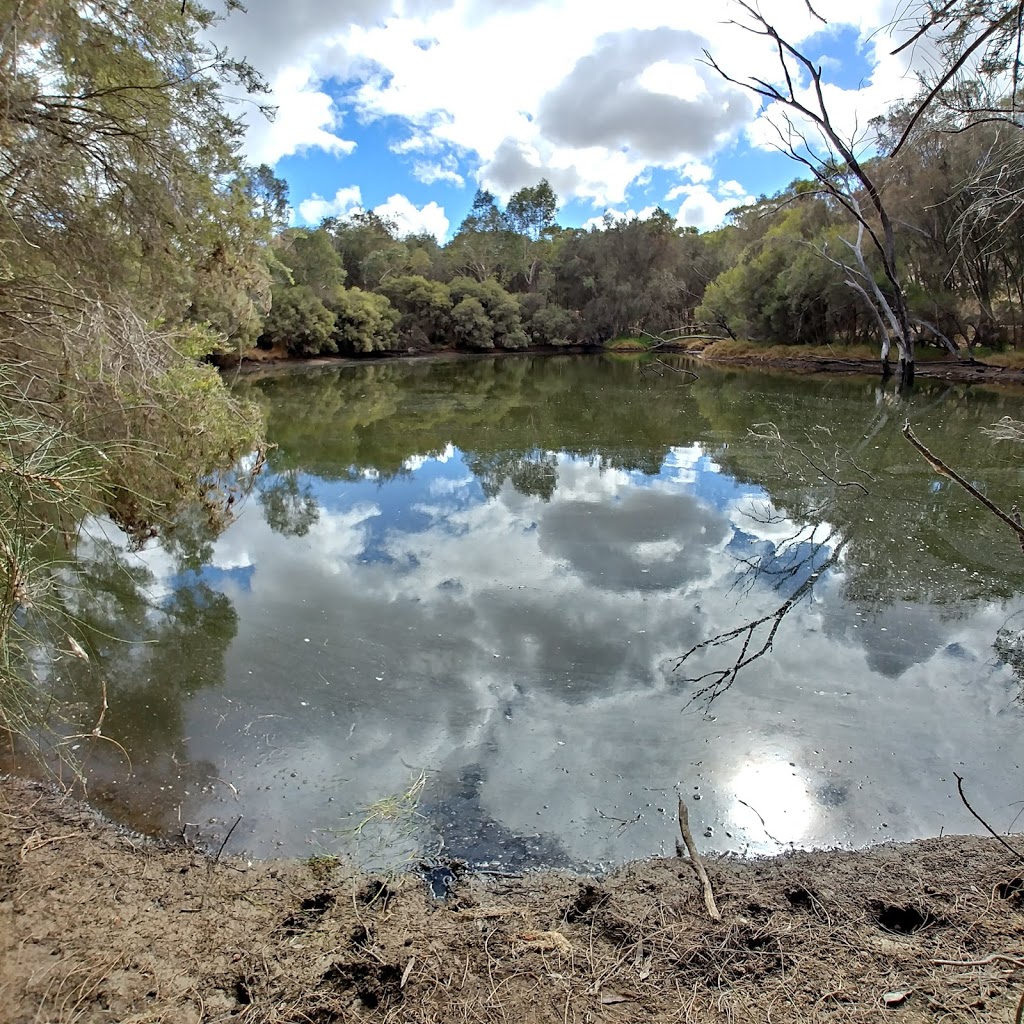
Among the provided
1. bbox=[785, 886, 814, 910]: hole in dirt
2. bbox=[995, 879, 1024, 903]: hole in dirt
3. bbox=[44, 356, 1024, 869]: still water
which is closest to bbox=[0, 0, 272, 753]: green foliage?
bbox=[44, 356, 1024, 869]: still water

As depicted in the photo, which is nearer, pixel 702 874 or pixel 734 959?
pixel 734 959

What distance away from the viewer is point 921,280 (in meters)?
23.0

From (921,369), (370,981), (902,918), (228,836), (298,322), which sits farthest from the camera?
(298,322)

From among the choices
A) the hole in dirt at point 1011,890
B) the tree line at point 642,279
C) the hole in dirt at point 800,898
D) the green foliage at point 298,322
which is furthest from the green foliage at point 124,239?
the green foliage at point 298,322

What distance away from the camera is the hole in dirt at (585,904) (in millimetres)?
2453

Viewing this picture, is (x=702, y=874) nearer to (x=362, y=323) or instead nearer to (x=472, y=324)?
(x=362, y=323)

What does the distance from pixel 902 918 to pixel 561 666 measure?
2507 mm

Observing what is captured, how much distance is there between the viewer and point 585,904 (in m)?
2.54

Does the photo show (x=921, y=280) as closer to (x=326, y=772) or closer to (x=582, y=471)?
(x=582, y=471)

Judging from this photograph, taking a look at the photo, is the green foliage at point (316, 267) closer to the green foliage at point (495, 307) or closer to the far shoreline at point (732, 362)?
the far shoreline at point (732, 362)

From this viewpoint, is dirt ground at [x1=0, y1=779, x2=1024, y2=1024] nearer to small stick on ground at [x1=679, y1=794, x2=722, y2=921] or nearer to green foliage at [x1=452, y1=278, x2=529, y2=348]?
small stick on ground at [x1=679, y1=794, x2=722, y2=921]

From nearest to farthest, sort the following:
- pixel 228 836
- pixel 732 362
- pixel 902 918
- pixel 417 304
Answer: pixel 902 918 → pixel 228 836 → pixel 732 362 → pixel 417 304

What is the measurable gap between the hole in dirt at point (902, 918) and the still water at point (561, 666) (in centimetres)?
57

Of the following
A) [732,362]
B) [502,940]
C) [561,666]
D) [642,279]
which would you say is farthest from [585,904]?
[642,279]
